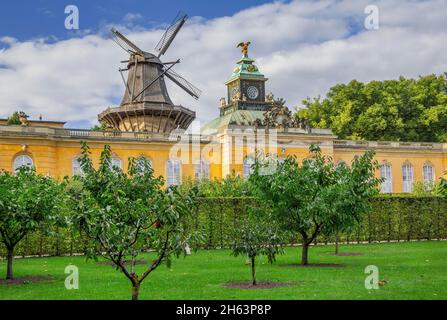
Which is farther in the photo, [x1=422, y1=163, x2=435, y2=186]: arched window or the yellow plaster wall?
[x1=422, y1=163, x2=435, y2=186]: arched window

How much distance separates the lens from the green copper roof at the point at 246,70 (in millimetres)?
57906

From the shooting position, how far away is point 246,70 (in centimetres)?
5881

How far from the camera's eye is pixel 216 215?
2945cm

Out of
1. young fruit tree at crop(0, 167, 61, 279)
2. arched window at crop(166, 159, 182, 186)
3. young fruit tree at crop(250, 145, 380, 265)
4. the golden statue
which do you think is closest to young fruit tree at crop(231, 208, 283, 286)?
young fruit tree at crop(250, 145, 380, 265)

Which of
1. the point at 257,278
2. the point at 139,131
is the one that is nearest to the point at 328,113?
the point at 139,131

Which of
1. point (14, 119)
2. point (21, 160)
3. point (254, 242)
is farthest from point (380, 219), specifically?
point (14, 119)

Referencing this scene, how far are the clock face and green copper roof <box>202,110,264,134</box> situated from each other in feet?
8.80

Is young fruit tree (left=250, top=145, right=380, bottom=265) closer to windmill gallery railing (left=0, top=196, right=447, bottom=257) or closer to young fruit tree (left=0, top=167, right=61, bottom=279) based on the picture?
young fruit tree (left=0, top=167, right=61, bottom=279)

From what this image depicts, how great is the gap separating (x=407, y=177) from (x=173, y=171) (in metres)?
21.7

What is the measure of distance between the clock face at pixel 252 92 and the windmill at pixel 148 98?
6605mm

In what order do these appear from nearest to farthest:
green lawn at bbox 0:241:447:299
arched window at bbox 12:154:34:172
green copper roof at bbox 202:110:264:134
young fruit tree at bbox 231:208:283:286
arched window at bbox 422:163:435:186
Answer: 1. green lawn at bbox 0:241:447:299
2. young fruit tree at bbox 231:208:283:286
3. arched window at bbox 12:154:34:172
4. green copper roof at bbox 202:110:264:134
5. arched window at bbox 422:163:435:186

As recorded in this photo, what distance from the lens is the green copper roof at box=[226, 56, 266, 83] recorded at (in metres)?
57.9

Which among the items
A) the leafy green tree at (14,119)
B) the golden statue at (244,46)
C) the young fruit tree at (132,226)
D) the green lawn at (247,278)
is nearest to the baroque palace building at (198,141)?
the golden statue at (244,46)
